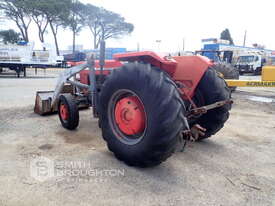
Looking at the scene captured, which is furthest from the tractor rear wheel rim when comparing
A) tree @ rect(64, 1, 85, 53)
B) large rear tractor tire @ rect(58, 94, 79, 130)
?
tree @ rect(64, 1, 85, 53)

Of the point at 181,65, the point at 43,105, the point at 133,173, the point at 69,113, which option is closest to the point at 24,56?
the point at 43,105

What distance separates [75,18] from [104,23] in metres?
6.18

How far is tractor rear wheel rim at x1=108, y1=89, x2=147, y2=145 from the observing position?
245 centimetres

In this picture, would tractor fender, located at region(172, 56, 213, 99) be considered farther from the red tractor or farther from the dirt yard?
the dirt yard

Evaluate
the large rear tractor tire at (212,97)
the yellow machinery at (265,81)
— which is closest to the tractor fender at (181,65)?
the large rear tractor tire at (212,97)

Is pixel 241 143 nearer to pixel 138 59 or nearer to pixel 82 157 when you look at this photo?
pixel 138 59

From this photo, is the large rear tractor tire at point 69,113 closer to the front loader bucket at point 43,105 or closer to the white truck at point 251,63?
the front loader bucket at point 43,105

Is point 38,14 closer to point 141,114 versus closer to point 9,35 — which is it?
point 9,35

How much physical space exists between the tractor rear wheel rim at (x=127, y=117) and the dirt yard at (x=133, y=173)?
364 millimetres

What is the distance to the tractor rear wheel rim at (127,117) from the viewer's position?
2.45 meters

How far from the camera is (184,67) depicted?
299 centimetres

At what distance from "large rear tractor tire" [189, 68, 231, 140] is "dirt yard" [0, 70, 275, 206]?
1.29ft

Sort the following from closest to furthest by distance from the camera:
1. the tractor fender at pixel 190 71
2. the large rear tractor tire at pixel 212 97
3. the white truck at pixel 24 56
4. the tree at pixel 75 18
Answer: the tractor fender at pixel 190 71 → the large rear tractor tire at pixel 212 97 → the white truck at pixel 24 56 → the tree at pixel 75 18

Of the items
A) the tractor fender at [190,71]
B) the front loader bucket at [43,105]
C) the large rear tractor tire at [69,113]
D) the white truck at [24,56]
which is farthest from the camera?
the white truck at [24,56]
